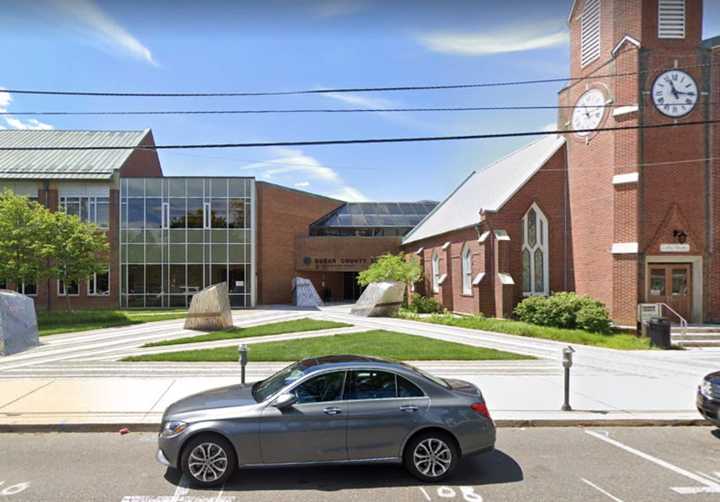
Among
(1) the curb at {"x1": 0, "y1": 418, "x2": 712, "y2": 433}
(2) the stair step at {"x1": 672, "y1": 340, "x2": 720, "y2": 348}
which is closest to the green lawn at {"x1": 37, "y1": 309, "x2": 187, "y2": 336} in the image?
(1) the curb at {"x1": 0, "y1": 418, "x2": 712, "y2": 433}

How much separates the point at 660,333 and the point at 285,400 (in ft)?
49.6

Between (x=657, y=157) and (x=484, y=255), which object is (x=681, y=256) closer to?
(x=657, y=157)

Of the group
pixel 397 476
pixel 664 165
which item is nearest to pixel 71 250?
pixel 397 476

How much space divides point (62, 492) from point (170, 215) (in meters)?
28.5

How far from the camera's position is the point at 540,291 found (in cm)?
2225

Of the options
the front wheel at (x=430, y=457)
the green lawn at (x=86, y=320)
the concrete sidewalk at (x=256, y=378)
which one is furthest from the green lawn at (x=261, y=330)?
the front wheel at (x=430, y=457)

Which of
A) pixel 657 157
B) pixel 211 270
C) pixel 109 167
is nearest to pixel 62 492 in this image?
pixel 657 157

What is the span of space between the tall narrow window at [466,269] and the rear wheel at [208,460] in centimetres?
1976

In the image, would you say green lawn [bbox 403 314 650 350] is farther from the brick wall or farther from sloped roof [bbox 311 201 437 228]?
sloped roof [bbox 311 201 437 228]

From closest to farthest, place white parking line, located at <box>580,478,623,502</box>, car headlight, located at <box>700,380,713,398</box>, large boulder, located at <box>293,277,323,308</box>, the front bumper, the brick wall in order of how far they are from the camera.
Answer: white parking line, located at <box>580,478,623,502</box> → the front bumper → car headlight, located at <box>700,380,713,398</box> → large boulder, located at <box>293,277,323,308</box> → the brick wall

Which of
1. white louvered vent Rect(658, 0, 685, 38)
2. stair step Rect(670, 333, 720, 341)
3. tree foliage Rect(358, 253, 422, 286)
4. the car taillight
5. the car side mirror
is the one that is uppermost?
white louvered vent Rect(658, 0, 685, 38)

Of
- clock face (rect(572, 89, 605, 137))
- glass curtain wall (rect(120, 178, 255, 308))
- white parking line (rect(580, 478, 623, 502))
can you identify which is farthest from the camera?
glass curtain wall (rect(120, 178, 255, 308))

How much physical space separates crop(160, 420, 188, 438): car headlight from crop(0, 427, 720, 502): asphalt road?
1.93ft

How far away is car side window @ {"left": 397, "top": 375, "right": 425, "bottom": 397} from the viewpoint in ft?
18.7
